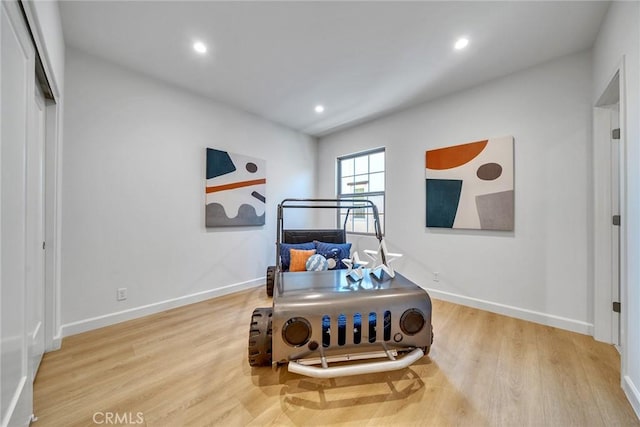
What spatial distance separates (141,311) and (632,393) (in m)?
4.00

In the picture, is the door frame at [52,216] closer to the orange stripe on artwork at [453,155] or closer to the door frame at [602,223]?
the orange stripe on artwork at [453,155]

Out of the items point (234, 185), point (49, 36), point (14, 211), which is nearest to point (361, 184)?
point (234, 185)

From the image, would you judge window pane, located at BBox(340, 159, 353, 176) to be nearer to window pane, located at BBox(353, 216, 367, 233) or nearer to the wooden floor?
window pane, located at BBox(353, 216, 367, 233)

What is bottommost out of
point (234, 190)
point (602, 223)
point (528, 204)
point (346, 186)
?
point (602, 223)

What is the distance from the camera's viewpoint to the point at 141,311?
2629 mm

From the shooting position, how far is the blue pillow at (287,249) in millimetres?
3213

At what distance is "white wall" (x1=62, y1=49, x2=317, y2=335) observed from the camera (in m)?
2.28

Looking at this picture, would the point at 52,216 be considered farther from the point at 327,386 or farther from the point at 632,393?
the point at 632,393

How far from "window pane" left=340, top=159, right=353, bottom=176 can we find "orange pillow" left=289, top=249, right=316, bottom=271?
6.31 feet

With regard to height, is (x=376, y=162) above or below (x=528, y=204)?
above

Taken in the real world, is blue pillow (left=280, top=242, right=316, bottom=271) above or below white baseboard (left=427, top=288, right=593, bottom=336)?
above

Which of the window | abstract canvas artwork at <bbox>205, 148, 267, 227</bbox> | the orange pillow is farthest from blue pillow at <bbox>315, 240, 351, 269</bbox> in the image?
abstract canvas artwork at <bbox>205, 148, 267, 227</bbox>

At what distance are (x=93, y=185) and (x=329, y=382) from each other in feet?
9.17

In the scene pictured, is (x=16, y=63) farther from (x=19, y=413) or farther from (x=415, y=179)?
(x=415, y=179)
